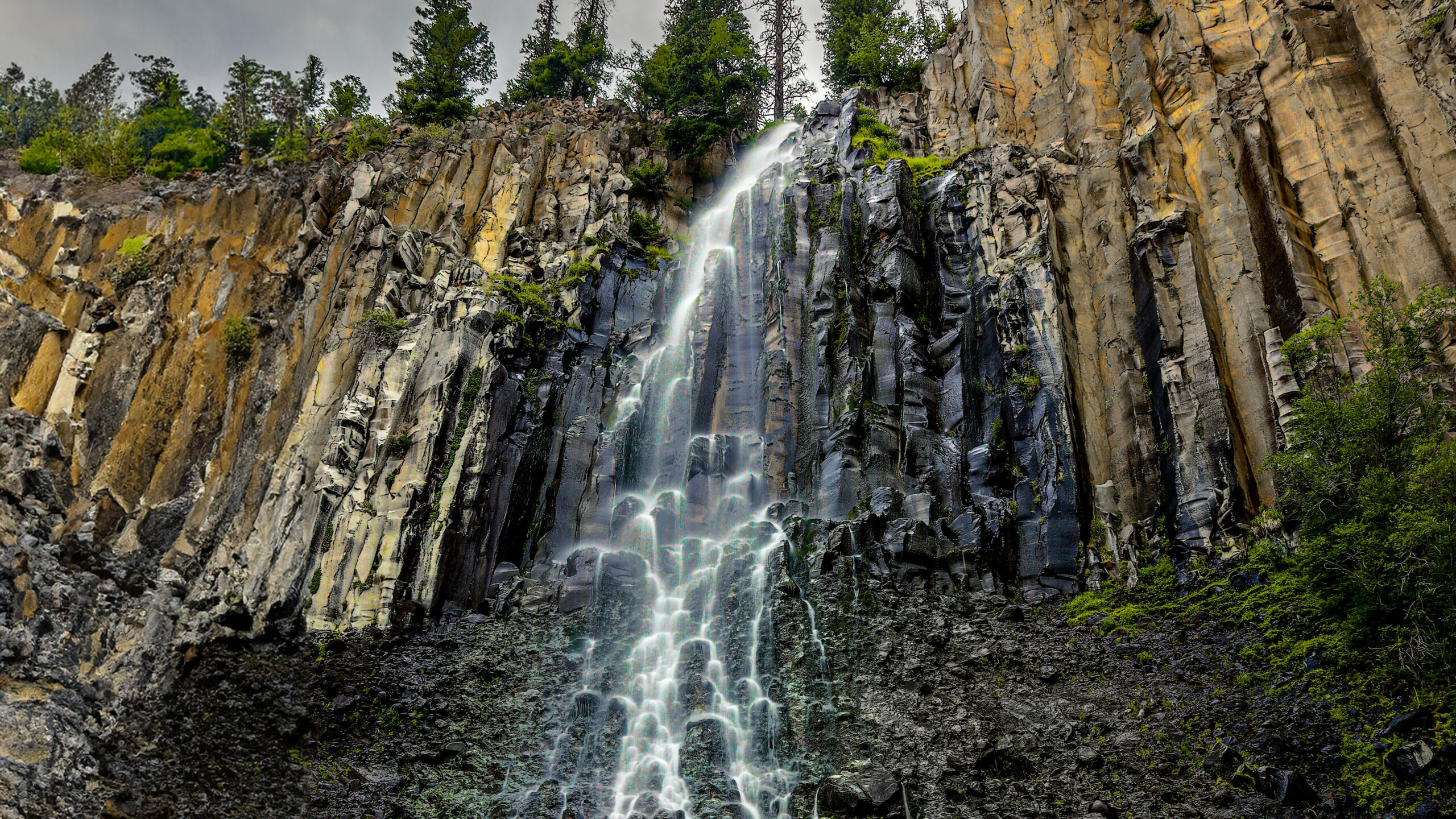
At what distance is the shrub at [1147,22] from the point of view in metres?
28.5

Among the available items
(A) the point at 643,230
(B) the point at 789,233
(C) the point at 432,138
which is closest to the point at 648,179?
(A) the point at 643,230

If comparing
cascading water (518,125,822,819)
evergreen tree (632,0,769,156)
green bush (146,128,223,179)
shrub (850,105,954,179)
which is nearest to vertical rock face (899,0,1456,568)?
shrub (850,105,954,179)

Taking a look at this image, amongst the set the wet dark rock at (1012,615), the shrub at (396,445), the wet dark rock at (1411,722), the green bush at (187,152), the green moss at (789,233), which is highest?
the green bush at (187,152)

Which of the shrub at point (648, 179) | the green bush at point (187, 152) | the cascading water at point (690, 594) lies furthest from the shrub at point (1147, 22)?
the green bush at point (187, 152)

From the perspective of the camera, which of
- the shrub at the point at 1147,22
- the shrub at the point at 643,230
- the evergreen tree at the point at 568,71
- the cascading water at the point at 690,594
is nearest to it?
the cascading water at the point at 690,594

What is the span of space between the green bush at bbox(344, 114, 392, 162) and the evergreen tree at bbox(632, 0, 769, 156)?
41.5 ft

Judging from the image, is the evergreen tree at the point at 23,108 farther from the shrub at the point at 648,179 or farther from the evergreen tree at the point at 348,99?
the shrub at the point at 648,179

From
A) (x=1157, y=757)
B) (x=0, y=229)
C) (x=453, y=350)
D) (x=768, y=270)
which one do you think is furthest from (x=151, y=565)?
(x=1157, y=757)

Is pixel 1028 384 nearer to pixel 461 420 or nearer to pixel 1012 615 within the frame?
pixel 1012 615

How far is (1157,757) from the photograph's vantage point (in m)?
16.8

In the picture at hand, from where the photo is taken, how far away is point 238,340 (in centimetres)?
2948

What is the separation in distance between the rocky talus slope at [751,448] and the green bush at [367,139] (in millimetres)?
3306

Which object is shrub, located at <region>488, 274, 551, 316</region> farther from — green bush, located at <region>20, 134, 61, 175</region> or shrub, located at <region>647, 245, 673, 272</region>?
green bush, located at <region>20, 134, 61, 175</region>

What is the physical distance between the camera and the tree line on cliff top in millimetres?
39938
